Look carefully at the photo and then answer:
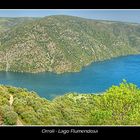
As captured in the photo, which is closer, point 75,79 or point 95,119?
point 95,119

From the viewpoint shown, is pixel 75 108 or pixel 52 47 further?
pixel 52 47

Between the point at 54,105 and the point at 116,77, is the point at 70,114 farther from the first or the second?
the point at 116,77

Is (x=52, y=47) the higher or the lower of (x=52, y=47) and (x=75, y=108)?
the higher

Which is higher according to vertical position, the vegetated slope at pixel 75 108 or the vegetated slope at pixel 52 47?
the vegetated slope at pixel 52 47
